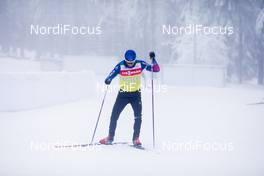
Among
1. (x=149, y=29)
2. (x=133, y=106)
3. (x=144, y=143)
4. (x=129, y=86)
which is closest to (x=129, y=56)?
(x=129, y=86)

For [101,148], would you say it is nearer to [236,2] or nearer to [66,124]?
[66,124]

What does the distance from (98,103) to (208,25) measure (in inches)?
773

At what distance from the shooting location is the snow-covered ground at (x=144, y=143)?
6426 millimetres

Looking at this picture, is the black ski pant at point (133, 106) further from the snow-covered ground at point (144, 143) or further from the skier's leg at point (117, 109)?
the snow-covered ground at point (144, 143)

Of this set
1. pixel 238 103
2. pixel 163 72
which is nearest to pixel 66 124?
pixel 238 103

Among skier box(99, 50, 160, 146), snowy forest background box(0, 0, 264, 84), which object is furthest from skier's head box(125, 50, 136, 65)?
snowy forest background box(0, 0, 264, 84)

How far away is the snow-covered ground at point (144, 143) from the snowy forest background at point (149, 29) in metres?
17.2

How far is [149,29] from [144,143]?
93.5 feet

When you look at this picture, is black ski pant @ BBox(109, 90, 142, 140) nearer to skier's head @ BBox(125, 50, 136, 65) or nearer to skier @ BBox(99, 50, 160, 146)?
skier @ BBox(99, 50, 160, 146)

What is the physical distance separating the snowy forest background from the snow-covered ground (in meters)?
17.2

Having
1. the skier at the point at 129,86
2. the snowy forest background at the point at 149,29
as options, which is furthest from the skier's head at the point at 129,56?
the snowy forest background at the point at 149,29

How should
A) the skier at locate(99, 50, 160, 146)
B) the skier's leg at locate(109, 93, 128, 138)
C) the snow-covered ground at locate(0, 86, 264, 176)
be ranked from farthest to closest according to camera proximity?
the skier's leg at locate(109, 93, 128, 138) < the skier at locate(99, 50, 160, 146) < the snow-covered ground at locate(0, 86, 264, 176)

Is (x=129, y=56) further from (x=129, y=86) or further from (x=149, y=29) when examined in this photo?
(x=149, y=29)

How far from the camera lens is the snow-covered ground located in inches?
253
